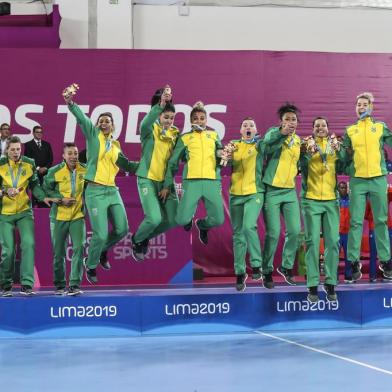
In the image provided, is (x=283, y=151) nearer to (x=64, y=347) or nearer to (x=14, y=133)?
(x=64, y=347)

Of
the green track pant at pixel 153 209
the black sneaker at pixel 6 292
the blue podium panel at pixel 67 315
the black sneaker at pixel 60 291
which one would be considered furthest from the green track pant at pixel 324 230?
the black sneaker at pixel 6 292

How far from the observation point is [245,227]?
9758 mm

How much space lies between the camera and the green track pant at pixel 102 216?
9.77 meters

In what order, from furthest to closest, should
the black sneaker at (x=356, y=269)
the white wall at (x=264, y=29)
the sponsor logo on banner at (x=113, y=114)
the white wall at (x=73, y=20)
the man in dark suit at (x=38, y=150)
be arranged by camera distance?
the white wall at (x=264, y=29), the white wall at (x=73, y=20), the sponsor logo on banner at (x=113, y=114), the man in dark suit at (x=38, y=150), the black sneaker at (x=356, y=269)

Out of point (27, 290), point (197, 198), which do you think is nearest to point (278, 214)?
point (197, 198)

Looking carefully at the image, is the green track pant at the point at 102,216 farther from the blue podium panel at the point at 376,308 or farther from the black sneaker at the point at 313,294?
the blue podium panel at the point at 376,308

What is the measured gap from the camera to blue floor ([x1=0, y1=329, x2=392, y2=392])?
21.5ft

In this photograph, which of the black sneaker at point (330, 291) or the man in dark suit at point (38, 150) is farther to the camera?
the man in dark suit at point (38, 150)

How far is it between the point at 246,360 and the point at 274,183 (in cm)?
273

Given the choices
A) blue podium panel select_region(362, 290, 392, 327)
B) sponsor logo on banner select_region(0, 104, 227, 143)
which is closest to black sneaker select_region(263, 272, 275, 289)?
blue podium panel select_region(362, 290, 392, 327)

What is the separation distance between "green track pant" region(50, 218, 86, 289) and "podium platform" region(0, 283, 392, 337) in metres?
0.25

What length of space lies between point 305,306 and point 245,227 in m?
1.16

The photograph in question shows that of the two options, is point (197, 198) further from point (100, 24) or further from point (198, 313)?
point (100, 24)

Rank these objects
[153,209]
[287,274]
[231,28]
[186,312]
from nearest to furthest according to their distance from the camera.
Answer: [186,312], [153,209], [287,274], [231,28]
